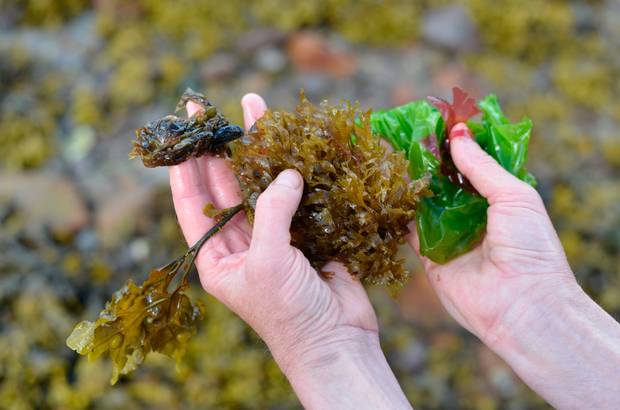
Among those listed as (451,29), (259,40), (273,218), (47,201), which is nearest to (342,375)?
(273,218)

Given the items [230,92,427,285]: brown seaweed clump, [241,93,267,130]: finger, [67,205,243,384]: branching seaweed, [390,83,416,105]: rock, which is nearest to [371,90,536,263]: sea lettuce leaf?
[230,92,427,285]: brown seaweed clump

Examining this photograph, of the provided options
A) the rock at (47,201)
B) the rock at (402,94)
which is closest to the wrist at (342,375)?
the rock at (47,201)

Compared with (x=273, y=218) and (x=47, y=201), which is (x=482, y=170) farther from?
(x=47, y=201)

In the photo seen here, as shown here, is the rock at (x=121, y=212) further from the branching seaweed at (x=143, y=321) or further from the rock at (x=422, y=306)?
the rock at (x=422, y=306)

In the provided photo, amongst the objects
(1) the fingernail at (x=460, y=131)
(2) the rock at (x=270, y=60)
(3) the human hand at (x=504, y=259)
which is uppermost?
(2) the rock at (x=270, y=60)

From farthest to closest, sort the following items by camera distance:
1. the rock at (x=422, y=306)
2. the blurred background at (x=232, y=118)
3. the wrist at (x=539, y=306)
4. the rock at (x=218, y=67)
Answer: the rock at (x=218, y=67) → the rock at (x=422, y=306) → the blurred background at (x=232, y=118) → the wrist at (x=539, y=306)

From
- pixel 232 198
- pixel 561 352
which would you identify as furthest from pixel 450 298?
pixel 232 198

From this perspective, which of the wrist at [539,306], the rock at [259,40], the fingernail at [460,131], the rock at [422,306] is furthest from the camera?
the rock at [259,40]
